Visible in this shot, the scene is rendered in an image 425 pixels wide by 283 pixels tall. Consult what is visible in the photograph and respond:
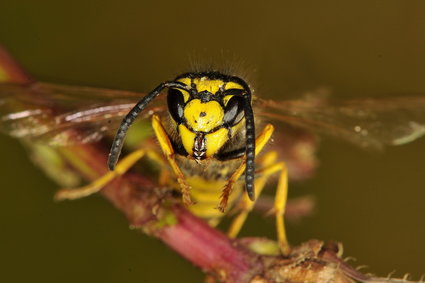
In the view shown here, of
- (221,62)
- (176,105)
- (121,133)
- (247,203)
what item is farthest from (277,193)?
(121,133)

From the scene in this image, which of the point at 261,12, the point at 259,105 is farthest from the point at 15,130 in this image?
the point at 261,12

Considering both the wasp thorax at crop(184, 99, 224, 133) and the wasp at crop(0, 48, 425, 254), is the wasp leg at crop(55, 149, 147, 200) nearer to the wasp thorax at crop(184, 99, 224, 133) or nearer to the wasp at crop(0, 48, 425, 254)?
the wasp at crop(0, 48, 425, 254)

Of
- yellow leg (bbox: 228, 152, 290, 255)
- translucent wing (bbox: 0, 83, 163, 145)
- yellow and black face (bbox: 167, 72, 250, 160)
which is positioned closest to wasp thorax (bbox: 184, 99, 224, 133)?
yellow and black face (bbox: 167, 72, 250, 160)

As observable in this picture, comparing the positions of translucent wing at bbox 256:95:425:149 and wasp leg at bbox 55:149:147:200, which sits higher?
translucent wing at bbox 256:95:425:149

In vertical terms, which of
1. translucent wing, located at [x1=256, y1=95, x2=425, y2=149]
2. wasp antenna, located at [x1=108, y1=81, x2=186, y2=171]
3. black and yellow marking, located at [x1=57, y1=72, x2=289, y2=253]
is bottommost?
wasp antenna, located at [x1=108, y1=81, x2=186, y2=171]

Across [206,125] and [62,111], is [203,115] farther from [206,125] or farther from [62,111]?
[62,111]

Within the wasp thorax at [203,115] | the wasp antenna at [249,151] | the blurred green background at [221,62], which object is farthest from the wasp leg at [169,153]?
the blurred green background at [221,62]
